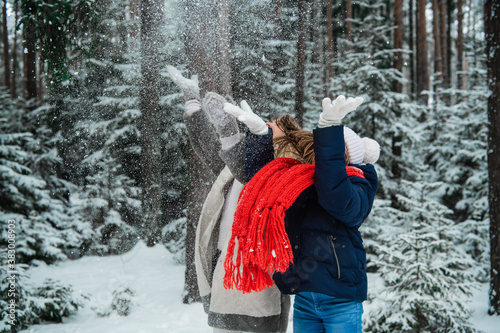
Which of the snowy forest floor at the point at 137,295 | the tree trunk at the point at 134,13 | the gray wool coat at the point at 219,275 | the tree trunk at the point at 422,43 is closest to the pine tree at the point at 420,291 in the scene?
the snowy forest floor at the point at 137,295

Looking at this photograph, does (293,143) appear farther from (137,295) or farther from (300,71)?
(300,71)

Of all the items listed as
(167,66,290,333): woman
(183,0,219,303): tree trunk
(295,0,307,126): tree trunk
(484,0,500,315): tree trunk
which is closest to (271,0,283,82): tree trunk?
(295,0,307,126): tree trunk

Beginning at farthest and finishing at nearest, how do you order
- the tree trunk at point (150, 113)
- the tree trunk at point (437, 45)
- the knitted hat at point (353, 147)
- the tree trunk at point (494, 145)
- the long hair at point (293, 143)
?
the tree trunk at point (437, 45) < the tree trunk at point (494, 145) < the tree trunk at point (150, 113) < the long hair at point (293, 143) < the knitted hat at point (353, 147)

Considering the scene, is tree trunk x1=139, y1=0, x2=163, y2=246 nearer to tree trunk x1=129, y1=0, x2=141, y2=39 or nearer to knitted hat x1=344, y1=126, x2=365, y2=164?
tree trunk x1=129, y1=0, x2=141, y2=39

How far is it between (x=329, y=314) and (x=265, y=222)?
1.84 feet

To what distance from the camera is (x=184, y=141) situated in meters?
5.13

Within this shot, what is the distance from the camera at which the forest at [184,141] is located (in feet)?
13.5

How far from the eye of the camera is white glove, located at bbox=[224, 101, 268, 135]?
1.66 m

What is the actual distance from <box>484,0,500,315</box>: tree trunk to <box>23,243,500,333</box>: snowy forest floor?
1.44ft

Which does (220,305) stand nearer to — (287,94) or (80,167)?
(287,94)

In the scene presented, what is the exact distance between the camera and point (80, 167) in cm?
795

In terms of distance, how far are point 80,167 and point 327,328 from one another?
24.6 feet

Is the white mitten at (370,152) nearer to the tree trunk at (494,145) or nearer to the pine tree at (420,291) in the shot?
the pine tree at (420,291)

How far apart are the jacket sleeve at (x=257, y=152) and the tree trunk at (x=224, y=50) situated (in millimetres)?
2352
